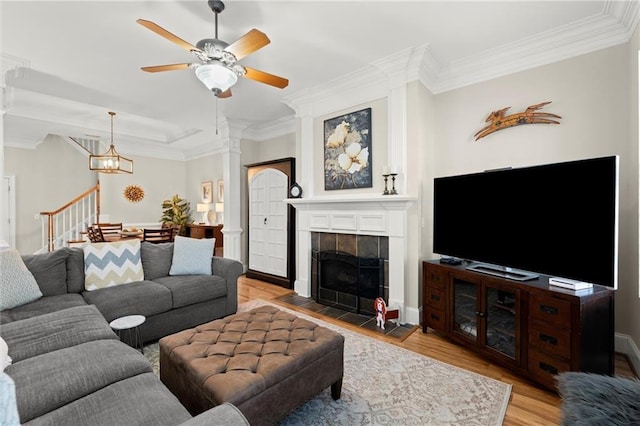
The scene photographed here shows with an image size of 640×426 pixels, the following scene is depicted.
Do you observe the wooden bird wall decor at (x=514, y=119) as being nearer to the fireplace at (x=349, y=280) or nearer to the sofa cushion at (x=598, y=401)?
the fireplace at (x=349, y=280)

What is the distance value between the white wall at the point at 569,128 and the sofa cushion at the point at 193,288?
249 cm

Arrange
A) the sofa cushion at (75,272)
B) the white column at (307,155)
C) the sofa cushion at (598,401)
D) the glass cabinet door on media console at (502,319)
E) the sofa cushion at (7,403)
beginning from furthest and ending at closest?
the white column at (307,155)
the sofa cushion at (75,272)
the glass cabinet door on media console at (502,319)
the sofa cushion at (598,401)
the sofa cushion at (7,403)

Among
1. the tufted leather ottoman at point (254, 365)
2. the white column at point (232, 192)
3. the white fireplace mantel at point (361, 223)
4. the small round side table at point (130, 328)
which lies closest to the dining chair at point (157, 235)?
the white column at point (232, 192)

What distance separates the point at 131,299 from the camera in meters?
2.51

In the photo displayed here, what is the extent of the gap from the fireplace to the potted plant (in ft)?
14.7

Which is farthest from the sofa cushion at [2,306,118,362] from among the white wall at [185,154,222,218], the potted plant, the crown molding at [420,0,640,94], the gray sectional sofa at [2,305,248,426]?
the potted plant

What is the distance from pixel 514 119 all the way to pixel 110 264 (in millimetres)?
4150

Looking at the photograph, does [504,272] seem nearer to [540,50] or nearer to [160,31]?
[540,50]

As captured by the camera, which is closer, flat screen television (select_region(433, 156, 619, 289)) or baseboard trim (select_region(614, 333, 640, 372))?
flat screen television (select_region(433, 156, 619, 289))

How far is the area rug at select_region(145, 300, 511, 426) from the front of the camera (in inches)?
67.6

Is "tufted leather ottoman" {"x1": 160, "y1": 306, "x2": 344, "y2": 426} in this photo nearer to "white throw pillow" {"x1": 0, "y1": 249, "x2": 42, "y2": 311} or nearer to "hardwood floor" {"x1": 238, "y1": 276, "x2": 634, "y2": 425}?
"hardwood floor" {"x1": 238, "y1": 276, "x2": 634, "y2": 425}

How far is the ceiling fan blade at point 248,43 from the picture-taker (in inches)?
78.9

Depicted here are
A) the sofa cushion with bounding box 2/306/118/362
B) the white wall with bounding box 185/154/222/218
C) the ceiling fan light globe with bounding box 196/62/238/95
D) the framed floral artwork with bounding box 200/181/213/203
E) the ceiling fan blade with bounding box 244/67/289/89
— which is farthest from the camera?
the framed floral artwork with bounding box 200/181/213/203

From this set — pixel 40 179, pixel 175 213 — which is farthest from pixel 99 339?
pixel 40 179
